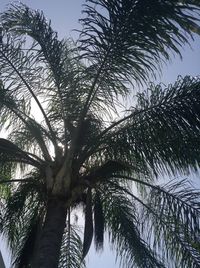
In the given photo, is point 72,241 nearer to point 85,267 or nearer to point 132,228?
point 85,267

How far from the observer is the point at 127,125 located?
8.86 metres

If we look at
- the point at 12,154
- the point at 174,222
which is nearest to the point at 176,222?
the point at 174,222

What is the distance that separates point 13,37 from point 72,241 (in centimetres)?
444

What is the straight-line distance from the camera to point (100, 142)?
891 centimetres

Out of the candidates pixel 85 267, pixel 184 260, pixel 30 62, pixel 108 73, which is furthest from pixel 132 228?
pixel 30 62

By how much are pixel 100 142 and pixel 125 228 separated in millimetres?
1714

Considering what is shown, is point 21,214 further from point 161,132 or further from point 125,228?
point 161,132

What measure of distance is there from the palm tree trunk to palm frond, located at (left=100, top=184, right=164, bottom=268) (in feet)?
4.53

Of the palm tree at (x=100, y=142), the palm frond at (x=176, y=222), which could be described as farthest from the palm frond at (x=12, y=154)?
the palm frond at (x=176, y=222)

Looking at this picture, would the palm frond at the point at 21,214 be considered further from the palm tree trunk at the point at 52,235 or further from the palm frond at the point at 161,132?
the palm frond at the point at 161,132

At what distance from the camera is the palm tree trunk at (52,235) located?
24.1 ft

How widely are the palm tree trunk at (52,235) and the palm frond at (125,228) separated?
1.38 metres

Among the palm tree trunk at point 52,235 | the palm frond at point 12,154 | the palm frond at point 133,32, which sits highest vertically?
the palm frond at point 133,32

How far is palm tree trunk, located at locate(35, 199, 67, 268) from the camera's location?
24.1ft
